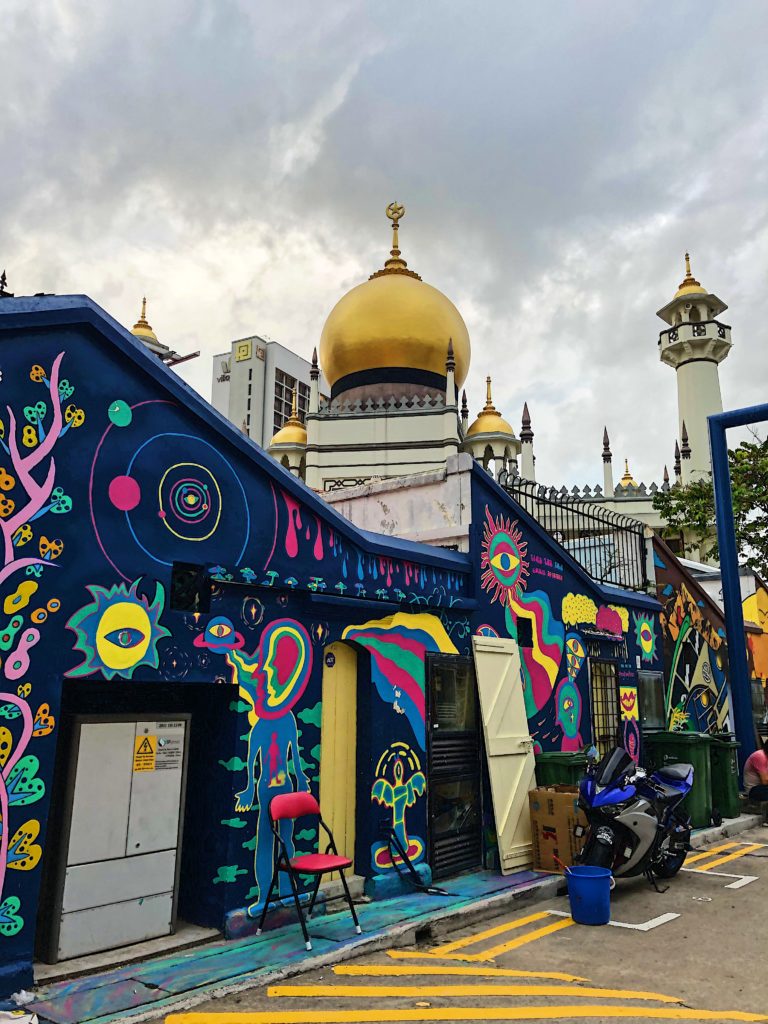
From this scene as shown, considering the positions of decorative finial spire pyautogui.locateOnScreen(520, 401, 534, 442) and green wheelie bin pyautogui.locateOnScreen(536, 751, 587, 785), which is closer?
green wheelie bin pyautogui.locateOnScreen(536, 751, 587, 785)

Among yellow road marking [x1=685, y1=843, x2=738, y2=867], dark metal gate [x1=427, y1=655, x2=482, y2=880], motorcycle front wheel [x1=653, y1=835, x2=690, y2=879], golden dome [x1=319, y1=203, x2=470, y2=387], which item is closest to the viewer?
dark metal gate [x1=427, y1=655, x2=482, y2=880]

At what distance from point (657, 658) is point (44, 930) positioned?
10316 millimetres

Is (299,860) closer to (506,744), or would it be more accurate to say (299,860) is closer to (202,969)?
(202,969)

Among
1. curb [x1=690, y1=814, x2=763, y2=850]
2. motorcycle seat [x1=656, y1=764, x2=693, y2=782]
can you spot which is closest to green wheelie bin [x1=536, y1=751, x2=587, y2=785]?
motorcycle seat [x1=656, y1=764, x2=693, y2=782]

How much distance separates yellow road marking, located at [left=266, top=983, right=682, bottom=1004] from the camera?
505 centimetres

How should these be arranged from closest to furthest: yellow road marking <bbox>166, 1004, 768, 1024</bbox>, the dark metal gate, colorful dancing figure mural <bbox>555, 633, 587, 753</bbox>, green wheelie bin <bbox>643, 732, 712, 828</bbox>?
yellow road marking <bbox>166, 1004, 768, 1024</bbox>
the dark metal gate
colorful dancing figure mural <bbox>555, 633, 587, 753</bbox>
green wheelie bin <bbox>643, 732, 712, 828</bbox>

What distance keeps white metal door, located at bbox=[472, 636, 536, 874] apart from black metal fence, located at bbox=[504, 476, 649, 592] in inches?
125

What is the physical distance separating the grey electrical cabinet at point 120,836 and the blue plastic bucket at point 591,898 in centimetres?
338

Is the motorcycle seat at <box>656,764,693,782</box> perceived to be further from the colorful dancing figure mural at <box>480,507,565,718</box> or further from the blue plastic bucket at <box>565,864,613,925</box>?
the blue plastic bucket at <box>565,864,613,925</box>

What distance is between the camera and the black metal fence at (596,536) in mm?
12070

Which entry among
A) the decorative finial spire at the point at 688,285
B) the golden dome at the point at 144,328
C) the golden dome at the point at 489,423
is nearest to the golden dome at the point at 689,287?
the decorative finial spire at the point at 688,285

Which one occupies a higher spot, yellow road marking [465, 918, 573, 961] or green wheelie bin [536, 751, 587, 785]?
green wheelie bin [536, 751, 587, 785]

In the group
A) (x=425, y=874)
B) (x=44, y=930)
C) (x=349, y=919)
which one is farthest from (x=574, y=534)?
(x=44, y=930)

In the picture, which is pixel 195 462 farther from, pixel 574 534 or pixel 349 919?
pixel 574 534
